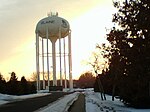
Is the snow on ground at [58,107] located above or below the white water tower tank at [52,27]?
below

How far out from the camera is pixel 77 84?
19675 centimetres

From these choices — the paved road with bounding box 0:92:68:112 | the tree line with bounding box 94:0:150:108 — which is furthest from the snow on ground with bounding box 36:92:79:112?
the tree line with bounding box 94:0:150:108

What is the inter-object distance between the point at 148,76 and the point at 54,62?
81721 mm

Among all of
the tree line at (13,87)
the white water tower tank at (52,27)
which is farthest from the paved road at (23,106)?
the white water tower tank at (52,27)

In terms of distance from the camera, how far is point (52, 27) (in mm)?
106125

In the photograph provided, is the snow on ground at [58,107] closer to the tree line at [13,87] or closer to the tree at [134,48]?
the tree at [134,48]

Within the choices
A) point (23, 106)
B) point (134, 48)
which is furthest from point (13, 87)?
point (134, 48)

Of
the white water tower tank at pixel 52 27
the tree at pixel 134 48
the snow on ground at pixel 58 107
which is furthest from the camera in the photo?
the white water tower tank at pixel 52 27

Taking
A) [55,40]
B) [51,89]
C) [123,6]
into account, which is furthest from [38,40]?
[123,6]

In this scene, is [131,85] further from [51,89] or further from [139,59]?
[51,89]

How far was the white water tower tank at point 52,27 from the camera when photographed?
10594cm

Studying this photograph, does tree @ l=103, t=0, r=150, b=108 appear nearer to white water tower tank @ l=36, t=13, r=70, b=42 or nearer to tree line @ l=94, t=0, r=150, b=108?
tree line @ l=94, t=0, r=150, b=108

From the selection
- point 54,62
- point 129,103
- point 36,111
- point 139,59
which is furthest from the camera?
point 54,62

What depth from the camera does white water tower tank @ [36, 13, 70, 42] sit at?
4171 inches
